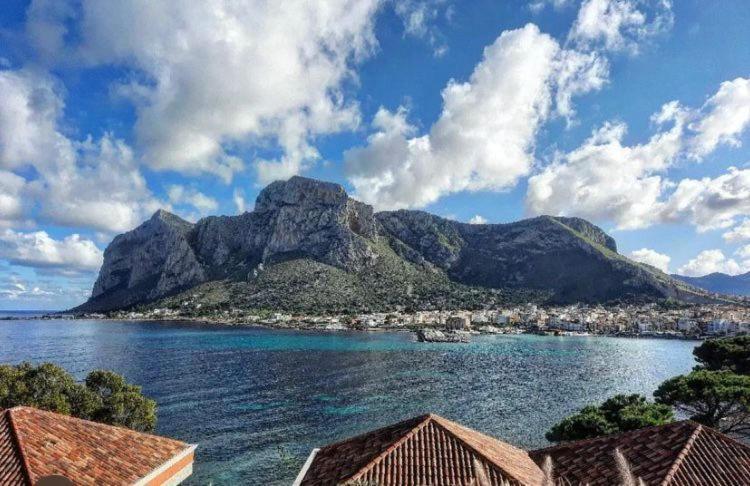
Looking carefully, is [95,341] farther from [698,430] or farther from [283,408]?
[698,430]

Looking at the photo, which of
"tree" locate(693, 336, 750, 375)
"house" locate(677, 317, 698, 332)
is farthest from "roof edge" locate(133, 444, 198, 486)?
→ "house" locate(677, 317, 698, 332)

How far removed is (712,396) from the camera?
79.9ft

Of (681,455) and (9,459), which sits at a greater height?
(9,459)

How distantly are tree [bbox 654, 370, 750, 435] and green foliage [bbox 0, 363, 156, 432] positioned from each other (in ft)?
101

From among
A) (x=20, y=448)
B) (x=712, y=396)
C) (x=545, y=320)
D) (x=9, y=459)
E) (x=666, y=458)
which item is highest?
(x=545, y=320)

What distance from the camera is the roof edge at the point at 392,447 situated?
11.5 metres

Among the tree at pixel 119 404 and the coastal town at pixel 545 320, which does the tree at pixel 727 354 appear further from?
the coastal town at pixel 545 320

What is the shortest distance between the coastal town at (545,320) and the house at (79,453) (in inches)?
4750

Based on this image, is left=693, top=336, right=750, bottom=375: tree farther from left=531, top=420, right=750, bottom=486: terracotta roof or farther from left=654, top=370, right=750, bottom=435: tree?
left=531, top=420, right=750, bottom=486: terracotta roof

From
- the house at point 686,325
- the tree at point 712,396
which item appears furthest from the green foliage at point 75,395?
the house at point 686,325

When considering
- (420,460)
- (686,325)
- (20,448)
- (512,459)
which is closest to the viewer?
(20,448)

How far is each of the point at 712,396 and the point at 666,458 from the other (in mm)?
15684

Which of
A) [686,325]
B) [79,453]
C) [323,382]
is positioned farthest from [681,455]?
[686,325]

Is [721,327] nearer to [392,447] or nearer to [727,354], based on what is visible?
[727,354]
